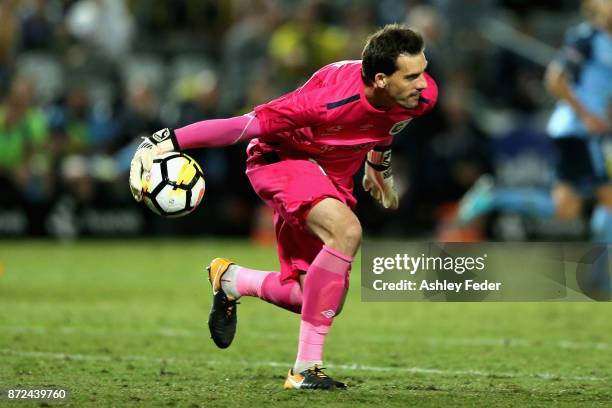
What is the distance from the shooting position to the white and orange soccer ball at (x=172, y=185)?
643 centimetres

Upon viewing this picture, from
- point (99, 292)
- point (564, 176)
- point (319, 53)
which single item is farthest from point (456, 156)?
point (99, 292)

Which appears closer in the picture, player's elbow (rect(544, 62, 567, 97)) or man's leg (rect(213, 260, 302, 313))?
man's leg (rect(213, 260, 302, 313))

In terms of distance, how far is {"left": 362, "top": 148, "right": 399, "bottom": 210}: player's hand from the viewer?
24.5ft

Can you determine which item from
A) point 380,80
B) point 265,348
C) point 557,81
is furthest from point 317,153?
point 557,81

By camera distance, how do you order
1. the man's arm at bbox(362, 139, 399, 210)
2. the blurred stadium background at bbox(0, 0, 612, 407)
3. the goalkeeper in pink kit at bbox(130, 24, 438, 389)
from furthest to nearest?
the blurred stadium background at bbox(0, 0, 612, 407) < the man's arm at bbox(362, 139, 399, 210) < the goalkeeper in pink kit at bbox(130, 24, 438, 389)

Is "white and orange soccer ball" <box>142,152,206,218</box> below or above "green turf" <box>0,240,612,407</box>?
above

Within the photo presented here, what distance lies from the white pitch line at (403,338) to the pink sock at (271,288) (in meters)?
1.62

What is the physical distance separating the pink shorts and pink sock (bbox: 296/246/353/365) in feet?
0.99

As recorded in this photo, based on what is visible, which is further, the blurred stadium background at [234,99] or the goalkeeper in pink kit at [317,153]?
the blurred stadium background at [234,99]

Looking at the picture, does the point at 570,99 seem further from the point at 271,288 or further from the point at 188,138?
the point at 188,138

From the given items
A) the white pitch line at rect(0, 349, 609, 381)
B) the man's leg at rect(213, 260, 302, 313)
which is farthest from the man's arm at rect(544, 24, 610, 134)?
the man's leg at rect(213, 260, 302, 313)

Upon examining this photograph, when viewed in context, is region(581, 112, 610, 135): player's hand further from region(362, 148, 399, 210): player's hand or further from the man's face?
the man's face

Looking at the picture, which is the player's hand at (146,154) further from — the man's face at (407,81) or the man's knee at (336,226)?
the man's face at (407,81)

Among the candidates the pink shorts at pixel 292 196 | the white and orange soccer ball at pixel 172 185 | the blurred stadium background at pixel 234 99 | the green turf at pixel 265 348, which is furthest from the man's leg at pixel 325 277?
the blurred stadium background at pixel 234 99
